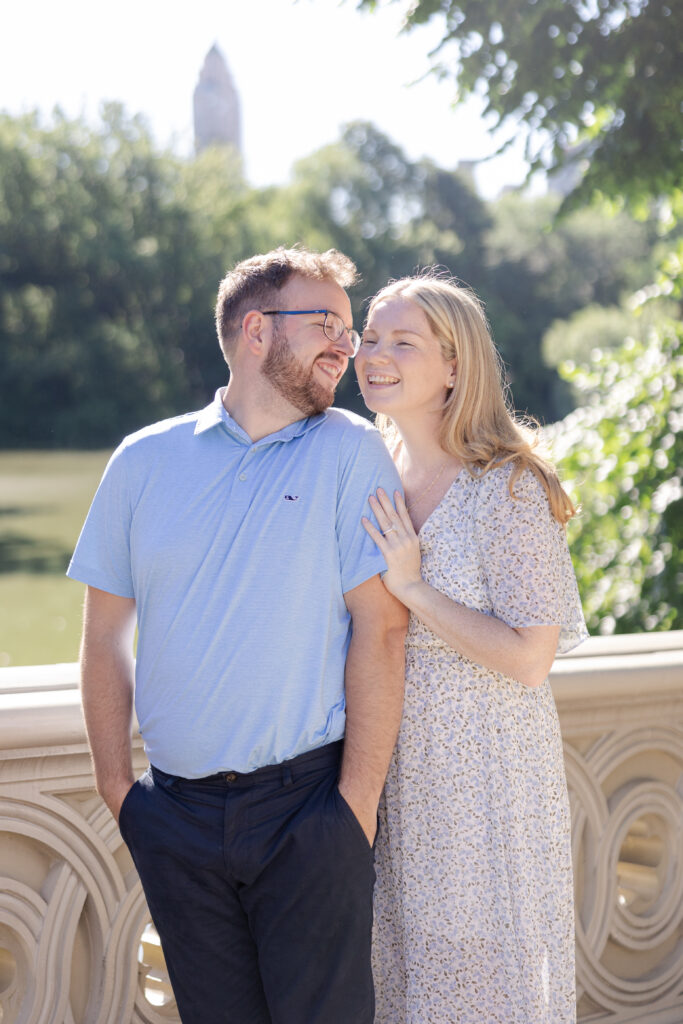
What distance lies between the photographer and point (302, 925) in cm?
207

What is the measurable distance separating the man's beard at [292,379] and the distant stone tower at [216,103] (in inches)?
3298

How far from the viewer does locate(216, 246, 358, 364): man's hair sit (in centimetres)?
229

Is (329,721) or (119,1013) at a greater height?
(329,721)

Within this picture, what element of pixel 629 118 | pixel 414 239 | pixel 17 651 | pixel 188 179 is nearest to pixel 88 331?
pixel 188 179

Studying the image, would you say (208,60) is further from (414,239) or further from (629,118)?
(629,118)

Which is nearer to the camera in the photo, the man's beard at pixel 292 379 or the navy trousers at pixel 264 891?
the navy trousers at pixel 264 891

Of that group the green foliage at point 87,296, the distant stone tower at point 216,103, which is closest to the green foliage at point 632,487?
the green foliage at point 87,296

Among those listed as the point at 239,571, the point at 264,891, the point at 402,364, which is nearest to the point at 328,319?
the point at 402,364

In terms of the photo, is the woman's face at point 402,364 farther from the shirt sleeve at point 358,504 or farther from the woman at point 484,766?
the shirt sleeve at point 358,504

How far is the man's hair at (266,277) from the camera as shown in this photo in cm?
229

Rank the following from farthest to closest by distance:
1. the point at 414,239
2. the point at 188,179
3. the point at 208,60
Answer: the point at 208,60 < the point at 414,239 < the point at 188,179

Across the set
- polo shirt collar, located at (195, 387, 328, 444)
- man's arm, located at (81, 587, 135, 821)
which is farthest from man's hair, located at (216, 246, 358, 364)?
man's arm, located at (81, 587, 135, 821)

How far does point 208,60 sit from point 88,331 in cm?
4517

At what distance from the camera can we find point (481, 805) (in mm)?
2363
